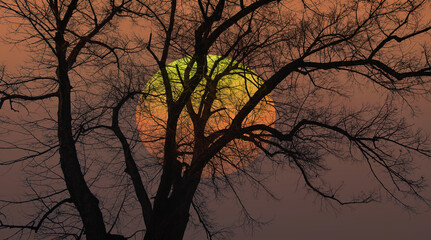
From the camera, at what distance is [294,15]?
6.80 metres

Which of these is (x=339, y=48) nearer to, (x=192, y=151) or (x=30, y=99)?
(x=192, y=151)

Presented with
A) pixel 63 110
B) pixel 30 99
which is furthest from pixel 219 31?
pixel 30 99

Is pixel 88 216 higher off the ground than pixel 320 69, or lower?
lower

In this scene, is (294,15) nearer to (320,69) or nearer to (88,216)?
(320,69)

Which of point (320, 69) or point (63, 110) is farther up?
point (320, 69)

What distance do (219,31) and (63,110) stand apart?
2.29 meters

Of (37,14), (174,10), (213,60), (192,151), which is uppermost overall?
(174,10)

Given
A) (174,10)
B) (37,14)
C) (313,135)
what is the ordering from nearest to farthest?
(37,14) < (313,135) < (174,10)

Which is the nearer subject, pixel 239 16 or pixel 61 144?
pixel 61 144

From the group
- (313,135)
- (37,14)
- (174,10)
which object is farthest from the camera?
(174,10)

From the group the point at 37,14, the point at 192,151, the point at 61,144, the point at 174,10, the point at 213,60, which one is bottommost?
the point at 61,144

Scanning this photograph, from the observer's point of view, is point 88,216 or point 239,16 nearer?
point 88,216

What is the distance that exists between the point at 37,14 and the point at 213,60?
7.79 feet

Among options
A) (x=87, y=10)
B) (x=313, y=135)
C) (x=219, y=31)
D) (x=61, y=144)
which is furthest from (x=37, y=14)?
(x=313, y=135)
